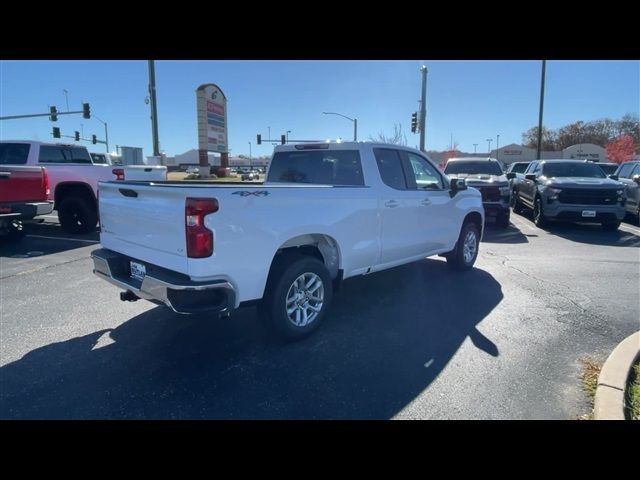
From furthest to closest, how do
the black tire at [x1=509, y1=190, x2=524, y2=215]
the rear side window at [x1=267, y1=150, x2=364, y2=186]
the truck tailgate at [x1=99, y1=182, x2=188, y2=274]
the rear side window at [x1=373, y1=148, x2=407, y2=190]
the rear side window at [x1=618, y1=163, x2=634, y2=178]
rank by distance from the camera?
1. the black tire at [x1=509, y1=190, x2=524, y2=215]
2. the rear side window at [x1=618, y1=163, x2=634, y2=178]
3. the rear side window at [x1=373, y1=148, x2=407, y2=190]
4. the rear side window at [x1=267, y1=150, x2=364, y2=186]
5. the truck tailgate at [x1=99, y1=182, x2=188, y2=274]

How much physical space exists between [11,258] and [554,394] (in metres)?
8.75

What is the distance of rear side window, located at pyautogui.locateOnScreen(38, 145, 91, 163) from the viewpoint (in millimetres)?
10062

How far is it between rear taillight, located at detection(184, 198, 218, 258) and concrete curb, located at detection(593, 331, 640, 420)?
2.98m

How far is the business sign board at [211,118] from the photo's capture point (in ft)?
90.5

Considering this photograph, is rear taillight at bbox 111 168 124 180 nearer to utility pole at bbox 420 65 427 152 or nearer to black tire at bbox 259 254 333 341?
black tire at bbox 259 254 333 341

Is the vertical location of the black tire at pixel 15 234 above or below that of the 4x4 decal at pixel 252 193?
below

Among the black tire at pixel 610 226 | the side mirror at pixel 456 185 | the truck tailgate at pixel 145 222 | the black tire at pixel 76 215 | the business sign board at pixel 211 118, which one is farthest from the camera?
the business sign board at pixel 211 118

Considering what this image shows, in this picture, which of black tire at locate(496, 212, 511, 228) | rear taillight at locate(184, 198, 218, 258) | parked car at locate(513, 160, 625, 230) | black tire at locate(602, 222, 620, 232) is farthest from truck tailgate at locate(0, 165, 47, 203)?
black tire at locate(602, 222, 620, 232)

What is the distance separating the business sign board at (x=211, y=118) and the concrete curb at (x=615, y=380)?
1089 inches

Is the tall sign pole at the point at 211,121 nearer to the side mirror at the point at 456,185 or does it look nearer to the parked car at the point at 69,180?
the parked car at the point at 69,180

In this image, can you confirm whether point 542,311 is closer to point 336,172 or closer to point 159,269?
point 336,172

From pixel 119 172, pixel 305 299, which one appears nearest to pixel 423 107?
pixel 119 172

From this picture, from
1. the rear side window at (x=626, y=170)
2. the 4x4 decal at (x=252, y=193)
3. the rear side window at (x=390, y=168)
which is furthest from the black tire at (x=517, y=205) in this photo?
the 4x4 decal at (x=252, y=193)
